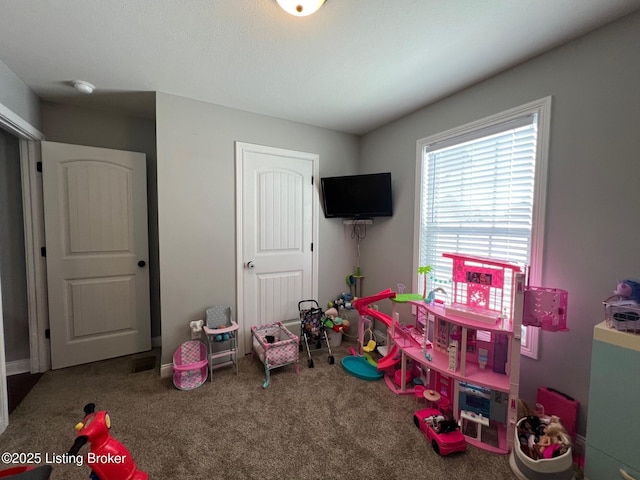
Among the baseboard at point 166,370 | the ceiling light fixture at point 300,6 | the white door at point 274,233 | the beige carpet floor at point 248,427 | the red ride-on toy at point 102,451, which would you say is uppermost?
the ceiling light fixture at point 300,6

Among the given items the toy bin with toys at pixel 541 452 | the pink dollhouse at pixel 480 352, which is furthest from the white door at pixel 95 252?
the toy bin with toys at pixel 541 452

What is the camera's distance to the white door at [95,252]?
2346 millimetres

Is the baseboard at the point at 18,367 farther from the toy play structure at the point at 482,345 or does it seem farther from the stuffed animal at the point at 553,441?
the stuffed animal at the point at 553,441

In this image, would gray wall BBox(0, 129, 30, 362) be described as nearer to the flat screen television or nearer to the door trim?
the door trim

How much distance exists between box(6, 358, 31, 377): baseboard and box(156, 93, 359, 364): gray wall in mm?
1261

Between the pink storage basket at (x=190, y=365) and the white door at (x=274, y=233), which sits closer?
the pink storage basket at (x=190, y=365)

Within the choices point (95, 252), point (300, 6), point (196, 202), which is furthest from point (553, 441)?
point (95, 252)

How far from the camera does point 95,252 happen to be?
2.50m

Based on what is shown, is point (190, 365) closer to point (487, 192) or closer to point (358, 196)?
point (358, 196)

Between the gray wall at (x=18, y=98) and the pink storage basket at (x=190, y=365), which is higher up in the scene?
the gray wall at (x=18, y=98)

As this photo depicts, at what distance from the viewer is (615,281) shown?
4.63 feet

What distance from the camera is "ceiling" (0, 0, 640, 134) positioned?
52.8 inches

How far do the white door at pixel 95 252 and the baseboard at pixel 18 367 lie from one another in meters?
0.20

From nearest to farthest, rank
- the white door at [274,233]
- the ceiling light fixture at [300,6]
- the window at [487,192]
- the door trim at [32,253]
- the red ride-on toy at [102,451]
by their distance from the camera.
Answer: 1. the red ride-on toy at [102,451]
2. the ceiling light fixture at [300,6]
3. the window at [487,192]
4. the door trim at [32,253]
5. the white door at [274,233]
